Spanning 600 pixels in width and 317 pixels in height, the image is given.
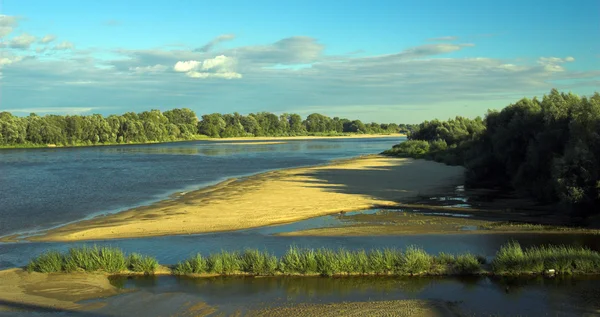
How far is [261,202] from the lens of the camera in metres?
28.1

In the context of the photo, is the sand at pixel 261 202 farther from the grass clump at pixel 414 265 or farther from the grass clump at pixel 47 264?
the grass clump at pixel 414 265

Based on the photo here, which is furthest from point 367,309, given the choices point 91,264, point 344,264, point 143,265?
point 91,264

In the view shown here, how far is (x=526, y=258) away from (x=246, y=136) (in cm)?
18539

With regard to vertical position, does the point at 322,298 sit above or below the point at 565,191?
below

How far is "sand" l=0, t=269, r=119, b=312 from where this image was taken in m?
12.1

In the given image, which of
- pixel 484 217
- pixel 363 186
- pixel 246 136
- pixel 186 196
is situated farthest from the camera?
pixel 246 136

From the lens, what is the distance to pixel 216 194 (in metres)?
32.1

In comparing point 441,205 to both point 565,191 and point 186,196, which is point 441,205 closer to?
point 565,191

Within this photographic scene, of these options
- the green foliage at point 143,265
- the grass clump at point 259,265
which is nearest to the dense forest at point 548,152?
the grass clump at point 259,265

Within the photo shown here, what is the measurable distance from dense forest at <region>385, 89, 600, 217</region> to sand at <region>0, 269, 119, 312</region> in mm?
18449

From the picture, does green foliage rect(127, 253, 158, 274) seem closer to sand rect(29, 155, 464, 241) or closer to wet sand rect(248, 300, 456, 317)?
wet sand rect(248, 300, 456, 317)

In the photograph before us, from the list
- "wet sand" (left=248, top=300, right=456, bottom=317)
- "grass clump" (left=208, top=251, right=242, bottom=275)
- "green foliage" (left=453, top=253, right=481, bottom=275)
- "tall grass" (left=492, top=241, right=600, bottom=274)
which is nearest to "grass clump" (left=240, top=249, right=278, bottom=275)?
"grass clump" (left=208, top=251, right=242, bottom=275)

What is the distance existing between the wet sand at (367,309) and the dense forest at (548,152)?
12.7 metres

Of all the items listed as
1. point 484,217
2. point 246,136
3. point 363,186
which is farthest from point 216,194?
point 246,136
